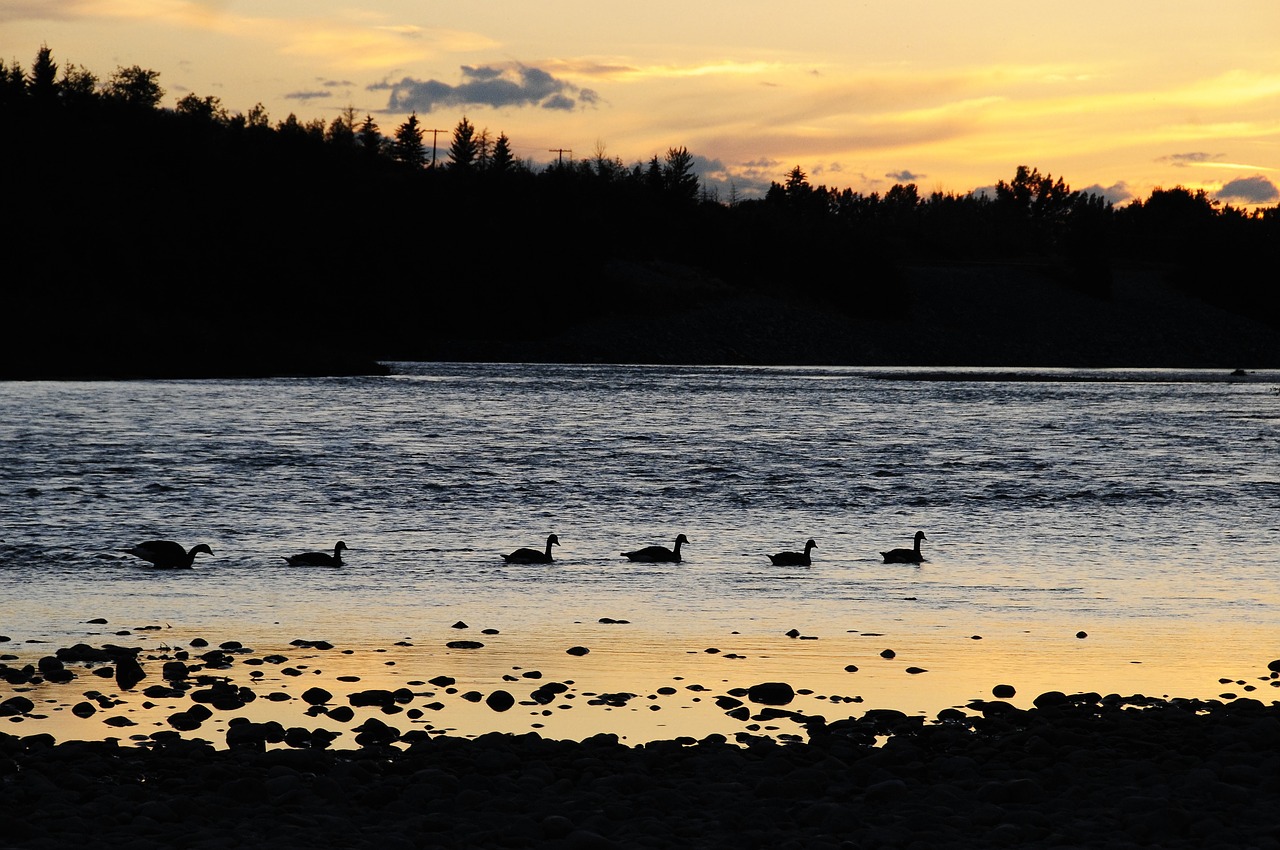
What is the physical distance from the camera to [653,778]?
33.0 ft

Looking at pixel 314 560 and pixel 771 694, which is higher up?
pixel 771 694

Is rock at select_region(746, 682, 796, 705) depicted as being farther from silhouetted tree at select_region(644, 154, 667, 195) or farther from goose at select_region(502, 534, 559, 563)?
silhouetted tree at select_region(644, 154, 667, 195)

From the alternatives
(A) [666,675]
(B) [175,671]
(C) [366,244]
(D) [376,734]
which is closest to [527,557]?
(A) [666,675]

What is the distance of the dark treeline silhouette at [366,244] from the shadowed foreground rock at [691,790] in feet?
300

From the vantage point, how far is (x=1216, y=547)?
75.6 ft

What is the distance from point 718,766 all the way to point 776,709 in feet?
6.97

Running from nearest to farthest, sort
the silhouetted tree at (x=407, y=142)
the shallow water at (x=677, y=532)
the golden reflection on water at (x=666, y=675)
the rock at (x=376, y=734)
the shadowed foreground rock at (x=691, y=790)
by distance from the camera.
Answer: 1. the shadowed foreground rock at (x=691, y=790)
2. the rock at (x=376, y=734)
3. the golden reflection on water at (x=666, y=675)
4. the shallow water at (x=677, y=532)
5. the silhouetted tree at (x=407, y=142)

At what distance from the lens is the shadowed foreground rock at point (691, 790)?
8.81m

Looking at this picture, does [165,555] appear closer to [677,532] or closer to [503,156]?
[677,532]

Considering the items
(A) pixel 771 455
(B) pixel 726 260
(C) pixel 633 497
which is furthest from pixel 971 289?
(C) pixel 633 497

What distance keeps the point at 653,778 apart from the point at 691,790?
0.32 m

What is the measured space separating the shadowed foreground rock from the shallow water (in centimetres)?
168

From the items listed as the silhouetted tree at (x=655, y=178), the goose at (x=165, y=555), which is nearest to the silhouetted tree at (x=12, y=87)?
the silhouetted tree at (x=655, y=178)

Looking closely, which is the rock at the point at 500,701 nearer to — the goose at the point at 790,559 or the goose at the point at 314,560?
the goose at the point at 314,560
